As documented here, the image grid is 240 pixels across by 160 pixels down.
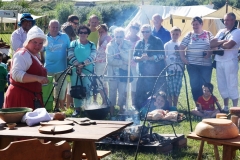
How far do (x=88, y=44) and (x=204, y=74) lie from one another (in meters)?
2.02

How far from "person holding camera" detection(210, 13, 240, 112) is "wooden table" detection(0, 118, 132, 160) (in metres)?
3.86

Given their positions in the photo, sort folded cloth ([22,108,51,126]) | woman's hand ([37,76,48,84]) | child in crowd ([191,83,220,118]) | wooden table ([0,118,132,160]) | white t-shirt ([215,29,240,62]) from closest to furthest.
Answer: wooden table ([0,118,132,160]), folded cloth ([22,108,51,126]), woman's hand ([37,76,48,84]), white t-shirt ([215,29,240,62]), child in crowd ([191,83,220,118])

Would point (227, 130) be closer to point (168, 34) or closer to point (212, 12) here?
point (168, 34)

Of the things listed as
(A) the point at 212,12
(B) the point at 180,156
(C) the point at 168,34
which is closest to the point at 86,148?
(B) the point at 180,156

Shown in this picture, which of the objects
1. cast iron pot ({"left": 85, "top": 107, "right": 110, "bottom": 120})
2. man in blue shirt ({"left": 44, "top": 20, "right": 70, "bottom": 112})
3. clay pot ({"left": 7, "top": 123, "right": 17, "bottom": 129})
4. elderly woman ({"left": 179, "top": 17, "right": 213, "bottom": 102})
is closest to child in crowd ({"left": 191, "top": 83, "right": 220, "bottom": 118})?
elderly woman ({"left": 179, "top": 17, "right": 213, "bottom": 102})

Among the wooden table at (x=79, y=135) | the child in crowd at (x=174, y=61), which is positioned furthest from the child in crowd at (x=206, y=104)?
the wooden table at (x=79, y=135)

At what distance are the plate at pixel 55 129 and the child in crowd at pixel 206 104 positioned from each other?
413 cm

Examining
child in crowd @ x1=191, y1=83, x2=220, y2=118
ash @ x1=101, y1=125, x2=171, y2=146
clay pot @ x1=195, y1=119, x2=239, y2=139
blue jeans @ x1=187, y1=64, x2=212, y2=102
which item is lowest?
ash @ x1=101, y1=125, x2=171, y2=146

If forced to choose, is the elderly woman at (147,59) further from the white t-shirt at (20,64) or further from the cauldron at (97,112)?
the white t-shirt at (20,64)

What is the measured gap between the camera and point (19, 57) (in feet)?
13.5

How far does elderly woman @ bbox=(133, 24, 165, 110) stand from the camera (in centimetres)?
695

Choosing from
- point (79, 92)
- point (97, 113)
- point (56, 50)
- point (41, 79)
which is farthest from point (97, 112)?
point (56, 50)

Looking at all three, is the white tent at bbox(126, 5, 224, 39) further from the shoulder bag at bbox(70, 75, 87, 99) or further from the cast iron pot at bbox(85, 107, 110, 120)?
the cast iron pot at bbox(85, 107, 110, 120)

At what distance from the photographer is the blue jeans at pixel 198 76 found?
7.36 m
